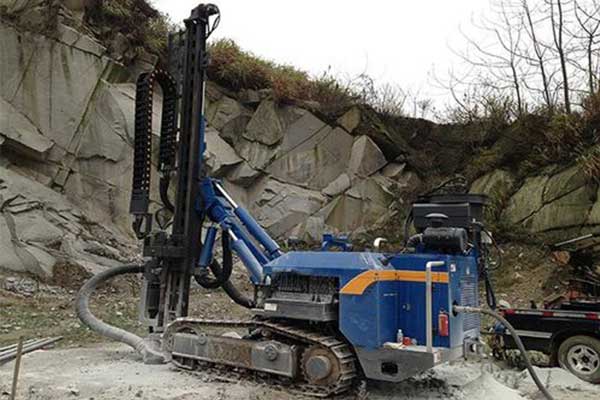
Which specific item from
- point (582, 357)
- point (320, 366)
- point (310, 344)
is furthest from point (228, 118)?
point (320, 366)

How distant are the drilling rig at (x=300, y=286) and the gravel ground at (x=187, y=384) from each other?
29 centimetres

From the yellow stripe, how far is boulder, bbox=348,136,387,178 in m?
10.9

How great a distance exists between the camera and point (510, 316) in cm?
720

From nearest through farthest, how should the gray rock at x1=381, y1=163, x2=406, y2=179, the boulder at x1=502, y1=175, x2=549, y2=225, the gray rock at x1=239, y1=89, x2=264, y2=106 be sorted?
the boulder at x1=502, y1=175, x2=549, y2=225 → the gray rock at x1=239, y1=89, x2=264, y2=106 → the gray rock at x1=381, y1=163, x2=406, y2=179

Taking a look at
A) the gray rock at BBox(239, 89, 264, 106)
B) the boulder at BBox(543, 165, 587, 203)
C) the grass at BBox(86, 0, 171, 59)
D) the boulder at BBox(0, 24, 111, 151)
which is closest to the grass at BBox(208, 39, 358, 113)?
the gray rock at BBox(239, 89, 264, 106)

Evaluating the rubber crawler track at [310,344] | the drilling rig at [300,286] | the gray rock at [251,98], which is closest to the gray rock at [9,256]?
the drilling rig at [300,286]

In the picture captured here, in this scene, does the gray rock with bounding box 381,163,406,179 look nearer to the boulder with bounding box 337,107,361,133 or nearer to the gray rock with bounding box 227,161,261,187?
the boulder with bounding box 337,107,361,133

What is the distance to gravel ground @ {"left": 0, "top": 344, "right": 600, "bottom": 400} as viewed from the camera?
17.1 ft

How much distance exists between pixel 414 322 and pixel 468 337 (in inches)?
25.5

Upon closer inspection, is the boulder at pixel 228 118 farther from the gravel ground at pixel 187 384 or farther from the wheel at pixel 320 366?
the wheel at pixel 320 366

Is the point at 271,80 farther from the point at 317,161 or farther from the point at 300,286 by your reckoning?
the point at 300,286

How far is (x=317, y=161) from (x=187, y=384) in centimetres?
1101

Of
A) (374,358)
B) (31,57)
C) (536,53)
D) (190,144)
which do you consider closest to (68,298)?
(190,144)

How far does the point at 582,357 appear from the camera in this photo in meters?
6.61
